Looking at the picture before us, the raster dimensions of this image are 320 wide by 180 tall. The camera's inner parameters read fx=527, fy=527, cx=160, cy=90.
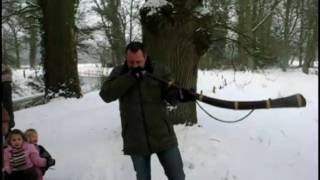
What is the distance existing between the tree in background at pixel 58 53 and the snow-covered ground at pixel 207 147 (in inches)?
117

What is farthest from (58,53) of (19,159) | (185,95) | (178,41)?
(185,95)

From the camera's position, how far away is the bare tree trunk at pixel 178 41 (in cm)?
693

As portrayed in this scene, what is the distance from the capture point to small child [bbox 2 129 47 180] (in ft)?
16.4

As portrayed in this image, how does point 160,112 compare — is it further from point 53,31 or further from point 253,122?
point 53,31

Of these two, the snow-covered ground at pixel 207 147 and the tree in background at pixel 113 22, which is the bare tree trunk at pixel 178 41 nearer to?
the snow-covered ground at pixel 207 147

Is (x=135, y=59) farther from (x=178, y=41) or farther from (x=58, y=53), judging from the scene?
(x=58, y=53)

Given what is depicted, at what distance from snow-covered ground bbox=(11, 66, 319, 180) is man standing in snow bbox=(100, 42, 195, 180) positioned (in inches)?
64.0

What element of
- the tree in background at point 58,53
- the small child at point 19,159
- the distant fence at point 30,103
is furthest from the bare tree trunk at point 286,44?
the small child at point 19,159

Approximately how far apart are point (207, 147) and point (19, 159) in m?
2.45

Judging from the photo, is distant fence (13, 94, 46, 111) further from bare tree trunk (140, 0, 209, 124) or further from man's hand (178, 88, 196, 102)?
man's hand (178, 88, 196, 102)

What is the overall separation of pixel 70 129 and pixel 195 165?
8.49 feet

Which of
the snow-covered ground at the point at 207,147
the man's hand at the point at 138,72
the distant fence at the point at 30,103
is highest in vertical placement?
the man's hand at the point at 138,72

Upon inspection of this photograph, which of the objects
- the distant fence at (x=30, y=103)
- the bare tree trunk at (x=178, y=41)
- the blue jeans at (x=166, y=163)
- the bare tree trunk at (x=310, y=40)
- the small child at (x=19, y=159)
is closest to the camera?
the blue jeans at (x=166, y=163)

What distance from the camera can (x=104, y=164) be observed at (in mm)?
6176
